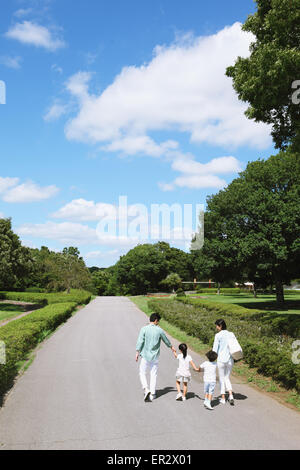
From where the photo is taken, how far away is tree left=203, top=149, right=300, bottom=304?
31031 millimetres

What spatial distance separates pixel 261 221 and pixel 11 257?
932 inches

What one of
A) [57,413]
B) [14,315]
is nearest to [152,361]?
[57,413]

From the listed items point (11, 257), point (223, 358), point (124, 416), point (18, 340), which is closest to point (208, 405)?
point (223, 358)

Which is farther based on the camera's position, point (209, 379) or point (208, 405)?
point (209, 379)

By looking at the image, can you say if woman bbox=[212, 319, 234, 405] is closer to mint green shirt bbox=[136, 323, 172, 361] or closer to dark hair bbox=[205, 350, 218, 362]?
dark hair bbox=[205, 350, 218, 362]

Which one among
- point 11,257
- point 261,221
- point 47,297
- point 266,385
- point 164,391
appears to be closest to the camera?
point 164,391

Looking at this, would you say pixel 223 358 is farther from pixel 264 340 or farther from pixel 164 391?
pixel 264 340

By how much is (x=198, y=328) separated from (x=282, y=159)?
2494 cm

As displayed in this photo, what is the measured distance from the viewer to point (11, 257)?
37.1m

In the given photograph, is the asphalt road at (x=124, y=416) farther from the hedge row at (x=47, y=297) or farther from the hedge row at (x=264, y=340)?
the hedge row at (x=47, y=297)

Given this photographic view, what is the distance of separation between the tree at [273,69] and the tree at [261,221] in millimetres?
17029

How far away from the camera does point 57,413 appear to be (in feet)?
23.5

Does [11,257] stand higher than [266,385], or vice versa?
[11,257]

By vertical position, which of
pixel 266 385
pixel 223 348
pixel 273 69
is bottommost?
pixel 266 385
